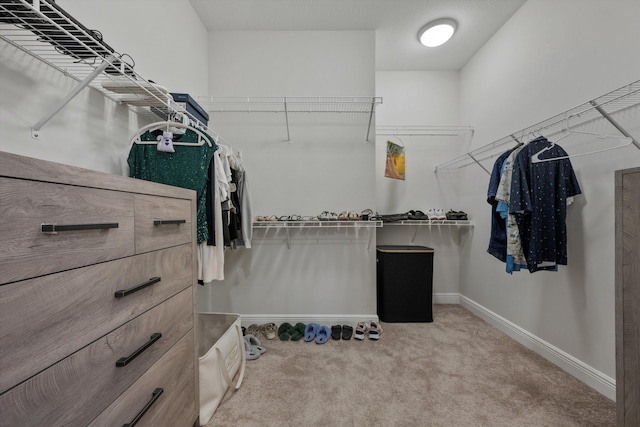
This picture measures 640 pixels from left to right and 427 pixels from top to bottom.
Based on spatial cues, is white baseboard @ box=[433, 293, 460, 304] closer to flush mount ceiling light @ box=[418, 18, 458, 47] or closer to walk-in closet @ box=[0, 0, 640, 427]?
walk-in closet @ box=[0, 0, 640, 427]

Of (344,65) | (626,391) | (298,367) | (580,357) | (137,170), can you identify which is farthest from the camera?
(344,65)

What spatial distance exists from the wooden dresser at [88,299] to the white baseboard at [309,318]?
1.16 metres

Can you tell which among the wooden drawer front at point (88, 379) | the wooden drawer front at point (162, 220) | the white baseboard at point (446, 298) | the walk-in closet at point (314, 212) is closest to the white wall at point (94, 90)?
the walk-in closet at point (314, 212)

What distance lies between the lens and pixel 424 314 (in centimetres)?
216

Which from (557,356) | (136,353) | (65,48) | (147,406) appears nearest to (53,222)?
(136,353)

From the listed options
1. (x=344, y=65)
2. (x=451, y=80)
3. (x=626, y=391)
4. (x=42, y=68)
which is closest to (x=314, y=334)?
(x=626, y=391)

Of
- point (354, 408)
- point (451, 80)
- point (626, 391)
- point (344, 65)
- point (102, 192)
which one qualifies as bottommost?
point (354, 408)

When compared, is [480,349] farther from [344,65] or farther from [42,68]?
[42,68]

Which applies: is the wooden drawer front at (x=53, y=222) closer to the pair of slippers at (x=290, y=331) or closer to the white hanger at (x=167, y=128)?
the white hanger at (x=167, y=128)

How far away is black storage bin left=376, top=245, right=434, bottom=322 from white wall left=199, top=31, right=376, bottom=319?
177 mm

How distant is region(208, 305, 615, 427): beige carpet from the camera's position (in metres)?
1.17

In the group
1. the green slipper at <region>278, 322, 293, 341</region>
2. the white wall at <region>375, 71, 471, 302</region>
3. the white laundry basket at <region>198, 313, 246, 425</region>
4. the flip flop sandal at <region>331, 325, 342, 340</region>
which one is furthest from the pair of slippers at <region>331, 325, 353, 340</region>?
the white wall at <region>375, 71, 471, 302</region>

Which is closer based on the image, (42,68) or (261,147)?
(42,68)

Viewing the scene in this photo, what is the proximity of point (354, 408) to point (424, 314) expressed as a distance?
1.23 m
